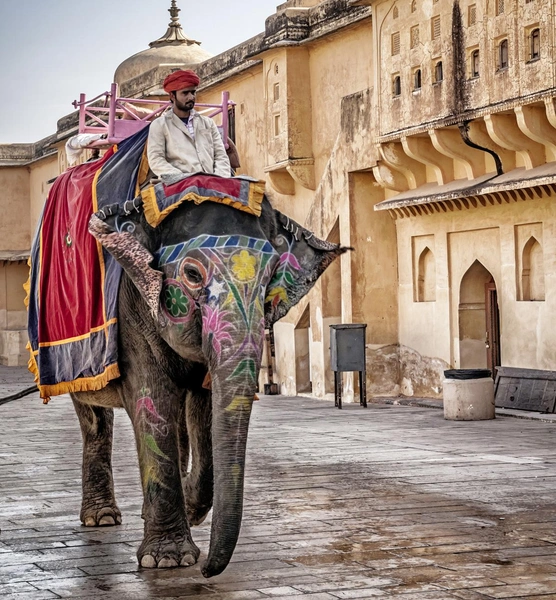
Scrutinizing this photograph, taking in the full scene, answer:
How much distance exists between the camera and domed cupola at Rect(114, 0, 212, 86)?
30619mm

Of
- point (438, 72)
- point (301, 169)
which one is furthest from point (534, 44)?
point (301, 169)

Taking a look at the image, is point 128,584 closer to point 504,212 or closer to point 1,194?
point 504,212

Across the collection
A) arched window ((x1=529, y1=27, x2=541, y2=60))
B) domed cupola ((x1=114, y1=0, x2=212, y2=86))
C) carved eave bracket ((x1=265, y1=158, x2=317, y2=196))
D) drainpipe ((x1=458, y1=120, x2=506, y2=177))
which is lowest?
drainpipe ((x1=458, y1=120, x2=506, y2=177))

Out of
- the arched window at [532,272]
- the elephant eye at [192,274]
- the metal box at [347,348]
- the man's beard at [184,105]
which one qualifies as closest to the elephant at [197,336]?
the elephant eye at [192,274]

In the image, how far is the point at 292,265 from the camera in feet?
23.0

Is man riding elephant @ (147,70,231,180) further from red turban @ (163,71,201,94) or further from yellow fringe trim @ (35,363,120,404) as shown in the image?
yellow fringe trim @ (35,363,120,404)

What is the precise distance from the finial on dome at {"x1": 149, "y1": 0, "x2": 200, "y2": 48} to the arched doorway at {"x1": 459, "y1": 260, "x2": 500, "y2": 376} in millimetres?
15767

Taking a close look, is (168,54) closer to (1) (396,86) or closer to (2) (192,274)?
(1) (396,86)

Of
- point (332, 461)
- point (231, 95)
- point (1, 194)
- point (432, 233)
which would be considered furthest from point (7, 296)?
point (332, 461)

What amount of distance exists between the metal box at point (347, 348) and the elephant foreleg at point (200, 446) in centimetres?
1034

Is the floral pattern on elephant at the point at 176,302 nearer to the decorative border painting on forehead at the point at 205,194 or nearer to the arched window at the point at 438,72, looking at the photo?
the decorative border painting on forehead at the point at 205,194

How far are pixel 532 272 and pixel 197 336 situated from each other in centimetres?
1043

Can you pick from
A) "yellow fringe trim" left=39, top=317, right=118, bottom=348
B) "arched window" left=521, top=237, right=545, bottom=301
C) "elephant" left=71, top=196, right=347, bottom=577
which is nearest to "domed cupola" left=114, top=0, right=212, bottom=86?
"arched window" left=521, top=237, right=545, bottom=301

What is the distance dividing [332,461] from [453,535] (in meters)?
4.03
